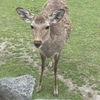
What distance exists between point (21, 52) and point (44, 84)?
1.50 m

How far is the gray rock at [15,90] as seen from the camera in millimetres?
4586

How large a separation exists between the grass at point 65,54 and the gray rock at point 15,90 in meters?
0.48

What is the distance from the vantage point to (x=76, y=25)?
832 cm

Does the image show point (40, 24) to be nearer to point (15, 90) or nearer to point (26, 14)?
point (26, 14)

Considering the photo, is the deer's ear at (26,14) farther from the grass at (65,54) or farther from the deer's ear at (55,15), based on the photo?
the grass at (65,54)

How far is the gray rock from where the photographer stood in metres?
4.59

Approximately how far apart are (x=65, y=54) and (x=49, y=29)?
2.25 meters

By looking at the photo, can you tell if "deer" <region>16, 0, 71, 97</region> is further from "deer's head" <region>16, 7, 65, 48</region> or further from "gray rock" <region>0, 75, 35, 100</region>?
"gray rock" <region>0, 75, 35, 100</region>

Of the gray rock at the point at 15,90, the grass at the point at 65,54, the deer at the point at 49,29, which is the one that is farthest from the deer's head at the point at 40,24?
the grass at the point at 65,54

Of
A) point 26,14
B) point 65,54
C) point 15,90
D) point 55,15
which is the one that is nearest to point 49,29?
point 55,15

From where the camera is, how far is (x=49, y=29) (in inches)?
174

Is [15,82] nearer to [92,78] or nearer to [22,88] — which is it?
[22,88]

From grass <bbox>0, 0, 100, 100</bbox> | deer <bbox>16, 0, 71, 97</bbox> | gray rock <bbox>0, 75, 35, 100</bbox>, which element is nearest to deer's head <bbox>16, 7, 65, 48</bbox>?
deer <bbox>16, 0, 71, 97</bbox>

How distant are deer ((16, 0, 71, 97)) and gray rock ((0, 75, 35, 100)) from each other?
575 millimetres
